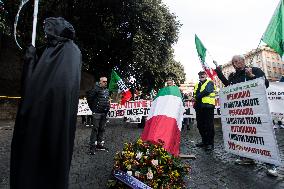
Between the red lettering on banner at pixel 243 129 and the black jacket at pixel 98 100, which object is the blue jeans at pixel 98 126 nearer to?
the black jacket at pixel 98 100

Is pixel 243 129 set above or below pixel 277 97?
below

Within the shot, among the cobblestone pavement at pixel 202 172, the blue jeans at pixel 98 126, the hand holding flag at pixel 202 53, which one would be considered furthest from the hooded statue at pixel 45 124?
the hand holding flag at pixel 202 53

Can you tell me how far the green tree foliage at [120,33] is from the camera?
78.5ft

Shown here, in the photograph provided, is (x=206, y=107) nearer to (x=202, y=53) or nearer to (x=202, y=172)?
(x=202, y=53)

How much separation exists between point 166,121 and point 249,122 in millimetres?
1725

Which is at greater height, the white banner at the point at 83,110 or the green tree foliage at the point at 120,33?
the green tree foliage at the point at 120,33

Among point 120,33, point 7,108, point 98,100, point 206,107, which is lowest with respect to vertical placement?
point 206,107

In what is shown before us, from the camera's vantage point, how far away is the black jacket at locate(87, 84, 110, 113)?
9031 mm

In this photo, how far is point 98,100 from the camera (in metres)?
9.10

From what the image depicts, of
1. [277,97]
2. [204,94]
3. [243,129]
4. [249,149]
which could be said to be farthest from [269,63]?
[249,149]

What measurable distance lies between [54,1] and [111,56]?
261 inches

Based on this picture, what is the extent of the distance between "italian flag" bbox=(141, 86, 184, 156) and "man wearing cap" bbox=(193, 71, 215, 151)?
2.93 metres

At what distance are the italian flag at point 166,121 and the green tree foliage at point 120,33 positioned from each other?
55.5 ft

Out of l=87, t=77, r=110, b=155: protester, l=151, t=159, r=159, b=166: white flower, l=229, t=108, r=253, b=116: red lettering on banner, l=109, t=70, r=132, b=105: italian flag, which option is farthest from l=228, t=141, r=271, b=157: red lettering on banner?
l=109, t=70, r=132, b=105: italian flag
